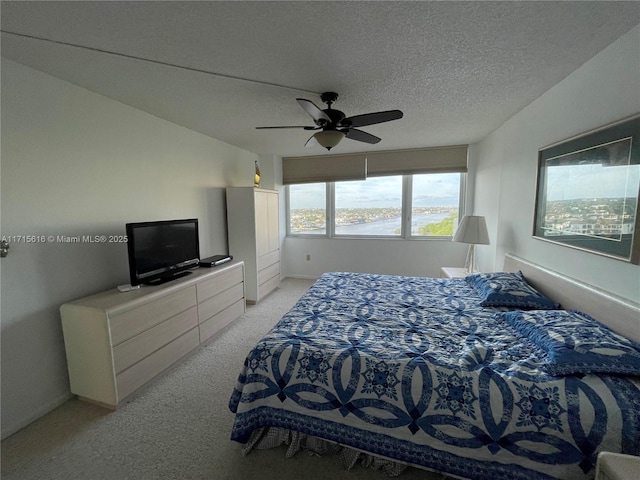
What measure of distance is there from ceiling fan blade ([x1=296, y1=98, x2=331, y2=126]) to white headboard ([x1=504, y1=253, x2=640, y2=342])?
82.1 inches

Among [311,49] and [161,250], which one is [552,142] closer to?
[311,49]

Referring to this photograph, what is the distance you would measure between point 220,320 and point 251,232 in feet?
4.37

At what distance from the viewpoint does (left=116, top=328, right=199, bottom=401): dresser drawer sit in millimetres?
1923

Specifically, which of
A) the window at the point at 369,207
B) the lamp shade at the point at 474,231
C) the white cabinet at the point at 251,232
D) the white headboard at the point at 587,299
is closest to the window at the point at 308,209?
the window at the point at 369,207

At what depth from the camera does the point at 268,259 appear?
4.26 metres

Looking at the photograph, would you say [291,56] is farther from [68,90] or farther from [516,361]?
[516,361]

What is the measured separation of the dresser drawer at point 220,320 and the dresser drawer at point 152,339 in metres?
0.16

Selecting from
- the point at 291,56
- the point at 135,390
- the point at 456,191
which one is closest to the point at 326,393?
the point at 135,390

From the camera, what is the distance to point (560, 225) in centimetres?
200

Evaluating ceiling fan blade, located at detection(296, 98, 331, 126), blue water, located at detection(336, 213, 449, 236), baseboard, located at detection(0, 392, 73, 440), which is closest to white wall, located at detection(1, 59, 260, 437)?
baseboard, located at detection(0, 392, 73, 440)

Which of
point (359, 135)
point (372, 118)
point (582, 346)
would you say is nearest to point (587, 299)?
point (582, 346)

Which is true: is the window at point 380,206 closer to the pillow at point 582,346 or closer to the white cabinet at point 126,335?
the white cabinet at point 126,335

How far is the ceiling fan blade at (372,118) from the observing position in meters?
1.93

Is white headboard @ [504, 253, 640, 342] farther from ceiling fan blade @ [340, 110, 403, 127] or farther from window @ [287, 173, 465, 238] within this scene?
window @ [287, 173, 465, 238]
